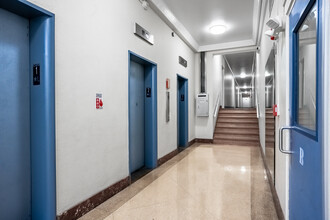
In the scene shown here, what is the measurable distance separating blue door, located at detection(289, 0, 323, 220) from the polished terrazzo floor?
0.84 metres

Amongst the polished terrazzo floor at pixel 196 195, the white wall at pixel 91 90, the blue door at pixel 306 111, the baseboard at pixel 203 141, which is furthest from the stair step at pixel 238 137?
the blue door at pixel 306 111

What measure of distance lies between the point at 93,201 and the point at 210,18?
4614mm

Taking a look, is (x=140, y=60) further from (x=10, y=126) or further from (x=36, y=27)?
(x=10, y=126)

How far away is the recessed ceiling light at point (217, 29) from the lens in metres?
5.12

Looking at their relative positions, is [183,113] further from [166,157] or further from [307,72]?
[307,72]

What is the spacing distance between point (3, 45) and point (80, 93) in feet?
2.57

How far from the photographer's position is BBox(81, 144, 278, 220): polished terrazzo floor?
2.25m

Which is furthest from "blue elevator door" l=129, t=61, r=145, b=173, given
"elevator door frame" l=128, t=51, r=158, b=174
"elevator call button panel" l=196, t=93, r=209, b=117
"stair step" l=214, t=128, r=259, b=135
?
"stair step" l=214, t=128, r=259, b=135

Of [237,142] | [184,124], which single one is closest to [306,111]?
[184,124]

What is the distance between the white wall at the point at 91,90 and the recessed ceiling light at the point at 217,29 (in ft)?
7.74

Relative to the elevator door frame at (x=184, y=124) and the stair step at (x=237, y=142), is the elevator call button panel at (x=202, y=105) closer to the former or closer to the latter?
the elevator door frame at (x=184, y=124)

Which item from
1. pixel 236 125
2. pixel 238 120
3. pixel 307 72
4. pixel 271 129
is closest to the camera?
pixel 307 72

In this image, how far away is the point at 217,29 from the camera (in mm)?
5203

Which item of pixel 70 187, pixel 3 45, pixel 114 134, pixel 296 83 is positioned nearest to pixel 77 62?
pixel 3 45
